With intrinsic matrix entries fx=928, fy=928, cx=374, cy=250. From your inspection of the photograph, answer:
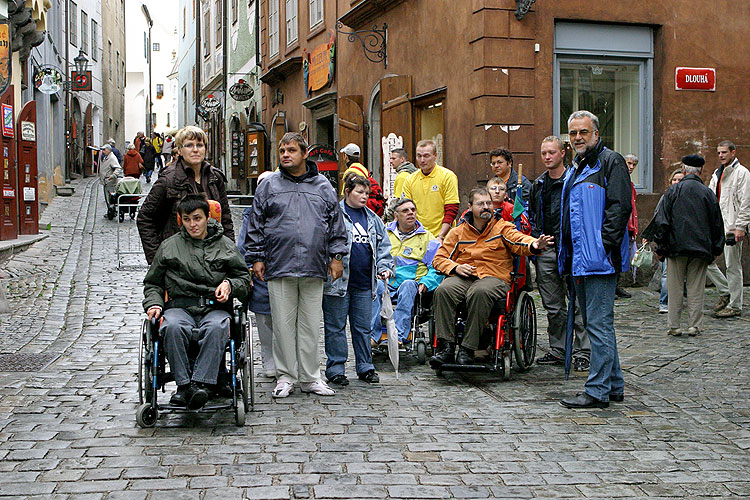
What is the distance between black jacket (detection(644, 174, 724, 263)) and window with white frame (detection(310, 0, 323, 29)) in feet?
40.2

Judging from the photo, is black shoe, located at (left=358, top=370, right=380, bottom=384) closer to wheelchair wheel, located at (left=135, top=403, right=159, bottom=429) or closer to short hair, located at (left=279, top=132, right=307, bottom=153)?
short hair, located at (left=279, top=132, right=307, bottom=153)

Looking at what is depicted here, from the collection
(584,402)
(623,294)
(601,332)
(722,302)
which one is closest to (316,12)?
(623,294)

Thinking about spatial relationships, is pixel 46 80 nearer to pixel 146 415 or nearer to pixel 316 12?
pixel 316 12

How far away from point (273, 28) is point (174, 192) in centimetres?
1977

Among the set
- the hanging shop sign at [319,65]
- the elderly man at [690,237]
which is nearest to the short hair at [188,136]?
the elderly man at [690,237]

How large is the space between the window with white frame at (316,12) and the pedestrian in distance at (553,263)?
43.3 ft

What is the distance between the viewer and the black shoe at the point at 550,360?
779 cm

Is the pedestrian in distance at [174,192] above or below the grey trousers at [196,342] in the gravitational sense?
above

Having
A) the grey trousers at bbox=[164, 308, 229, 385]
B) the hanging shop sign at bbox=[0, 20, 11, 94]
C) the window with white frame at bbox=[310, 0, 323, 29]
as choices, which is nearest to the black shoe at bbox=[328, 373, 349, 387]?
the grey trousers at bbox=[164, 308, 229, 385]

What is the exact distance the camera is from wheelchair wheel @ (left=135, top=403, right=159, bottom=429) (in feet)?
18.1

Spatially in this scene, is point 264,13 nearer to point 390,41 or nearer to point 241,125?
point 241,125

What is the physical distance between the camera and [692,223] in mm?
9219

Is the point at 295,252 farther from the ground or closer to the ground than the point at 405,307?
farther from the ground

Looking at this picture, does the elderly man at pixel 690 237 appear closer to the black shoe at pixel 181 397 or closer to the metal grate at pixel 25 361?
the black shoe at pixel 181 397
